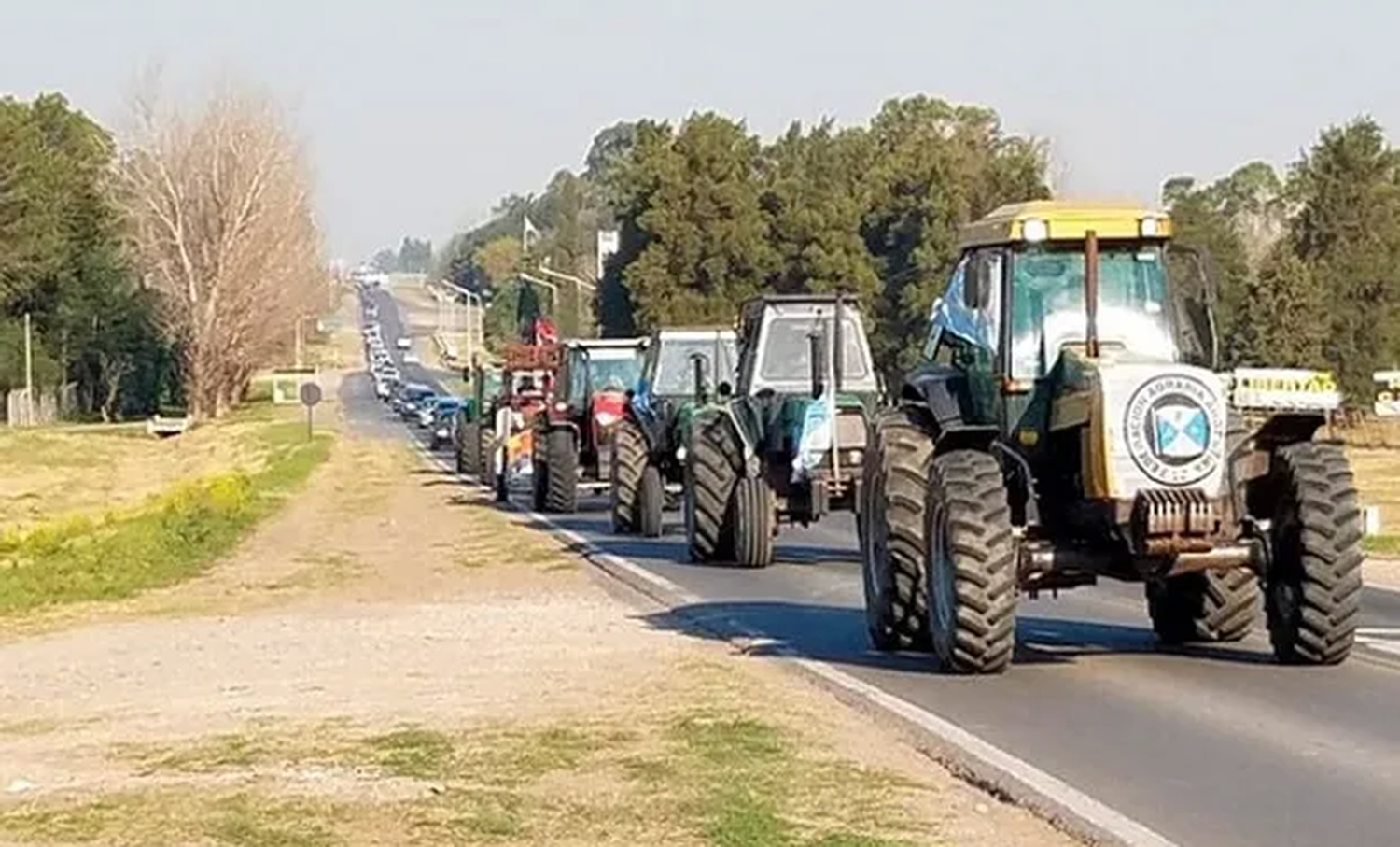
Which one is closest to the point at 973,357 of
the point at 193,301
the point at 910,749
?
the point at 910,749

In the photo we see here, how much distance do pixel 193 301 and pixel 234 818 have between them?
331ft

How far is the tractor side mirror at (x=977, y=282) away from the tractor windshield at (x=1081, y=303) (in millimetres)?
196

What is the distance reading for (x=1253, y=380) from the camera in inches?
1912

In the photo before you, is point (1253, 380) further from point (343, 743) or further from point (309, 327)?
point (309, 327)

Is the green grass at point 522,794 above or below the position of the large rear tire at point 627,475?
below

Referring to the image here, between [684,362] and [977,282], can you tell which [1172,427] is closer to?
[977,282]

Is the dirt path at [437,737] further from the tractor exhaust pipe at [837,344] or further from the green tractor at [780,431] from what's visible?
the tractor exhaust pipe at [837,344]

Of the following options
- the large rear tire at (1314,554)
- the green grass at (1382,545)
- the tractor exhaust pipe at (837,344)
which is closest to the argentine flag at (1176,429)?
the large rear tire at (1314,554)

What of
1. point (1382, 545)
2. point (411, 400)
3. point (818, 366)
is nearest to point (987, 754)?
point (818, 366)

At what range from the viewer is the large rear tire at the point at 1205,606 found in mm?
16891

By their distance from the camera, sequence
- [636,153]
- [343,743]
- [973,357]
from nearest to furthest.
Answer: [343,743] < [973,357] < [636,153]

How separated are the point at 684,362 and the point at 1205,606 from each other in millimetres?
15650

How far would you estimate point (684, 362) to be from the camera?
106 feet

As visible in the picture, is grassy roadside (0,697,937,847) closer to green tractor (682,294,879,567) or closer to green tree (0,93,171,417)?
green tractor (682,294,879,567)
